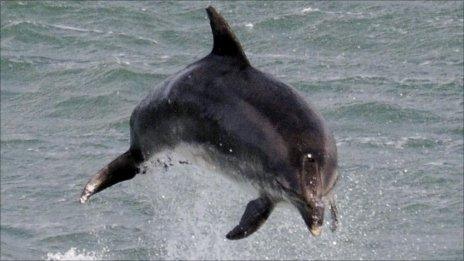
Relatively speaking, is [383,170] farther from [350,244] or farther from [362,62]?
[362,62]

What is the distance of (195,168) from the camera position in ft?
45.4

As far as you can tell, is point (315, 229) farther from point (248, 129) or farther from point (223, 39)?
point (223, 39)

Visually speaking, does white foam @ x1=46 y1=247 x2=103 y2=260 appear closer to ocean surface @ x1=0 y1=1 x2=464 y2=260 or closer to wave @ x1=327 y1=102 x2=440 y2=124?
ocean surface @ x1=0 y1=1 x2=464 y2=260

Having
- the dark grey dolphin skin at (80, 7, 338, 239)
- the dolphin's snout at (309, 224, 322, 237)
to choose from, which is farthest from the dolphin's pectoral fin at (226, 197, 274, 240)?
the dolphin's snout at (309, 224, 322, 237)

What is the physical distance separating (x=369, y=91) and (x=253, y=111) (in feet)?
60.6

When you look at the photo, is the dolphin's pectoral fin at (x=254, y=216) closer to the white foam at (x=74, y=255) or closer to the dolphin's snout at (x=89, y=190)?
the dolphin's snout at (x=89, y=190)

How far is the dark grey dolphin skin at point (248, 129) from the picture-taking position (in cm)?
636

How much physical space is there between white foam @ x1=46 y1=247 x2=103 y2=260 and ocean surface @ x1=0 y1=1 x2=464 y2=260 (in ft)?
0.14

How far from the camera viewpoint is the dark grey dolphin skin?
20.9ft

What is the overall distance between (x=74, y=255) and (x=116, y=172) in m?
10.8

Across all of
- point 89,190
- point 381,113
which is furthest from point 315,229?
point 381,113

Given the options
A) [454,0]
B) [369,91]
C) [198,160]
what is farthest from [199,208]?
[454,0]

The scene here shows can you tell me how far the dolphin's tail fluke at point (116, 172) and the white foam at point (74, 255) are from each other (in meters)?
10.5

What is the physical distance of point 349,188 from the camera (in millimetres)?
20906
